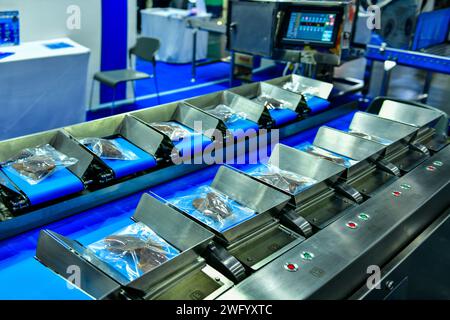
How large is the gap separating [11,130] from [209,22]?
351cm

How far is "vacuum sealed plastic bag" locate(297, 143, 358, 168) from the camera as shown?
266 cm

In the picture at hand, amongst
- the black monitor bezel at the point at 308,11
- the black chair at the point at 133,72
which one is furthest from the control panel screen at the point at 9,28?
the black monitor bezel at the point at 308,11

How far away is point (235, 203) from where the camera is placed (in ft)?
7.27

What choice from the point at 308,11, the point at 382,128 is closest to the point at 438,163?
the point at 382,128

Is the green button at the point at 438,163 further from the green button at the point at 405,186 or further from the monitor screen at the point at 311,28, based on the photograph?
the monitor screen at the point at 311,28

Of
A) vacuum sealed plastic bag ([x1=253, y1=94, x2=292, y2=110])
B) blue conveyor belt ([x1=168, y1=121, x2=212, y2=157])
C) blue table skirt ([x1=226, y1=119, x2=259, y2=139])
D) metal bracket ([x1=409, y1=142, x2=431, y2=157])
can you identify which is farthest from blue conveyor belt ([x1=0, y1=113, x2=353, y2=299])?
metal bracket ([x1=409, y1=142, x2=431, y2=157])

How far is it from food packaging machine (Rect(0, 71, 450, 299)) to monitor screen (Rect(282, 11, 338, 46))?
4.09ft

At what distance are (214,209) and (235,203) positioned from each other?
5.8 inches

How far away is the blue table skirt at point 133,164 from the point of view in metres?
2.29

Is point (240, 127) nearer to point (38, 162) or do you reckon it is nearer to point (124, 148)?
point (124, 148)

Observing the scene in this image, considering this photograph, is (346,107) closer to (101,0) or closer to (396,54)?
(396,54)

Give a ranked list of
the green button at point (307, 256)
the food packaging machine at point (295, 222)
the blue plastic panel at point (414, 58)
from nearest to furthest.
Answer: the food packaging machine at point (295, 222)
the green button at point (307, 256)
the blue plastic panel at point (414, 58)

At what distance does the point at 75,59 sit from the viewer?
489 centimetres

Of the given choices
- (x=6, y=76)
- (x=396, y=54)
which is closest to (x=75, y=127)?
(x=6, y=76)
